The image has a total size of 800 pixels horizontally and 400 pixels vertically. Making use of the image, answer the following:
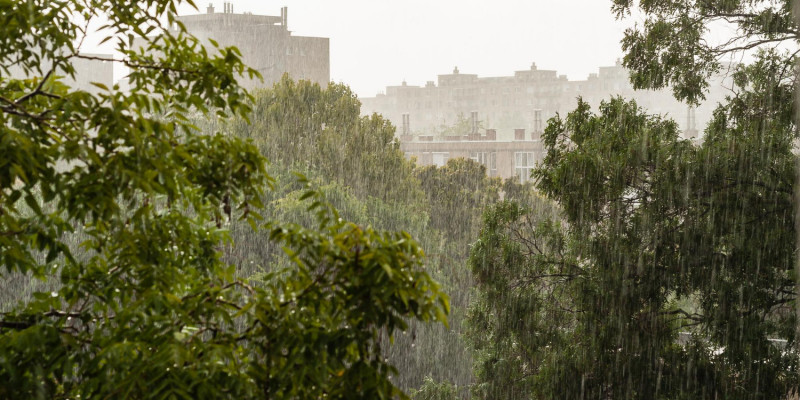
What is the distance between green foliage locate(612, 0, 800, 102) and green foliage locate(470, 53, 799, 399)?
14.7 inches

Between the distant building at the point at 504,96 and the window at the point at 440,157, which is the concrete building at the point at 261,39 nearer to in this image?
the window at the point at 440,157

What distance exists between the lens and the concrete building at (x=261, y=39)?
36312 mm

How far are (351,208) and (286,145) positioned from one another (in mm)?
2529

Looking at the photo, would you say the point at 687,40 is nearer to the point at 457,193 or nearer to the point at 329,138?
the point at 329,138

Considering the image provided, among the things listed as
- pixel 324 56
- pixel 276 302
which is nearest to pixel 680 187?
pixel 276 302

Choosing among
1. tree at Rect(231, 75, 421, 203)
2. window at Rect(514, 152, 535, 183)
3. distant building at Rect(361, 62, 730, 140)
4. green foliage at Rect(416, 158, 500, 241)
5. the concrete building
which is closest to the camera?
tree at Rect(231, 75, 421, 203)

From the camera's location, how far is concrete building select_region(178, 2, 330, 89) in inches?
1430

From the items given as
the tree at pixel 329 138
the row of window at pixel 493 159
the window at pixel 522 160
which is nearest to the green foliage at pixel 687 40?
the tree at pixel 329 138

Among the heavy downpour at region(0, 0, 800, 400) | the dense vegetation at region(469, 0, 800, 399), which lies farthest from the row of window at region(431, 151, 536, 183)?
the dense vegetation at region(469, 0, 800, 399)

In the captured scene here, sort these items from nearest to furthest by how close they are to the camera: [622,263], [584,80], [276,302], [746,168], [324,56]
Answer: [276,302], [746,168], [622,263], [324,56], [584,80]

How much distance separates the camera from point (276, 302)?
7.37ft

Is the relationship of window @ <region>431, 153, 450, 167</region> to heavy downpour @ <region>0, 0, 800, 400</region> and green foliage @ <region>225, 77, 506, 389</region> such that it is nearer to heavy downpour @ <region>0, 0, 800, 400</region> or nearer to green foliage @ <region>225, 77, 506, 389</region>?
heavy downpour @ <region>0, 0, 800, 400</region>

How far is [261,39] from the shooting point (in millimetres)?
36656

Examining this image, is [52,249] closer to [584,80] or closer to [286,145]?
[286,145]
